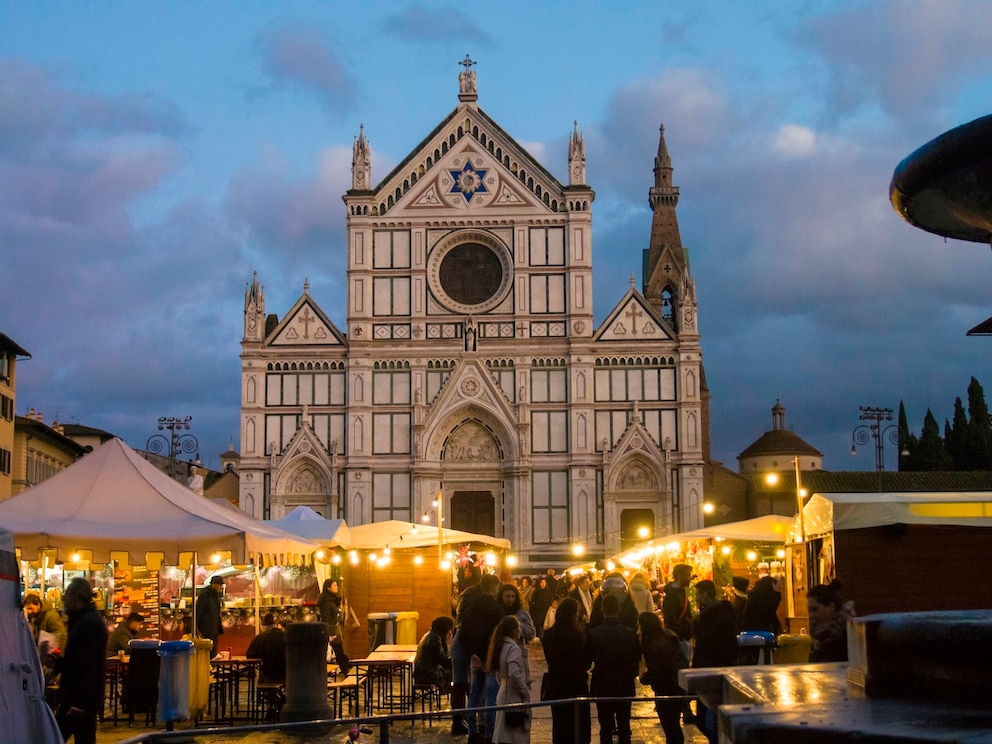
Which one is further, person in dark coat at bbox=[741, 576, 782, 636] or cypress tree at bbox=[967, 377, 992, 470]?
cypress tree at bbox=[967, 377, 992, 470]

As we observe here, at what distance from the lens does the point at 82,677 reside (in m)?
8.77

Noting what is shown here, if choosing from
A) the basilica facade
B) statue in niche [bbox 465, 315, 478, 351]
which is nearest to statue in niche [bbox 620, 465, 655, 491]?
the basilica facade

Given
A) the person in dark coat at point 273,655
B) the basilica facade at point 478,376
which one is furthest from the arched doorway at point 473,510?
the person in dark coat at point 273,655

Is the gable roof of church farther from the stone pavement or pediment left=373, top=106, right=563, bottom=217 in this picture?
the stone pavement

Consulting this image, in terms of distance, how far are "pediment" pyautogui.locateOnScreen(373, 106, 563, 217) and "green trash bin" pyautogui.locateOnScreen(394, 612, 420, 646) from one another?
83.3 ft

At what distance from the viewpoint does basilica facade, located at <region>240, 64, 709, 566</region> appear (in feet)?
140

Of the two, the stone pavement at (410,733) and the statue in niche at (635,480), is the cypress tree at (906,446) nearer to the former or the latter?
the statue in niche at (635,480)

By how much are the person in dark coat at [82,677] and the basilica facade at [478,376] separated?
33812mm

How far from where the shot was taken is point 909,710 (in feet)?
16.3

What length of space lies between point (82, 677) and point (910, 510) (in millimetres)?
9323

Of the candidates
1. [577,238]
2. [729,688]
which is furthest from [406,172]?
[729,688]

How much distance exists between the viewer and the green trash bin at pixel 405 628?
2006 centimetres

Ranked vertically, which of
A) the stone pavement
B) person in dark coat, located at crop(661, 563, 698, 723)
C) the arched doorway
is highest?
the arched doorway

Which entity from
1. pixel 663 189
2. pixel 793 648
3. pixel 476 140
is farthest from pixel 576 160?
pixel 793 648
